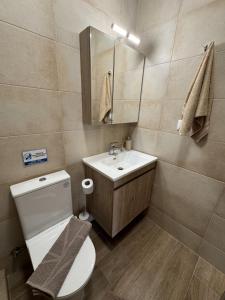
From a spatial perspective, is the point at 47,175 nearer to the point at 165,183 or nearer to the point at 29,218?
the point at 29,218

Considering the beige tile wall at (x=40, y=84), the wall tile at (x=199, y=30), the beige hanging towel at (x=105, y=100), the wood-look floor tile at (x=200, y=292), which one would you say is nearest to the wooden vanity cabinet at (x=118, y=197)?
the beige tile wall at (x=40, y=84)

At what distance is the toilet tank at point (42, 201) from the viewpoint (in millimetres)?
945

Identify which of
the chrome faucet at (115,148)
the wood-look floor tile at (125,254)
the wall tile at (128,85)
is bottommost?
the wood-look floor tile at (125,254)

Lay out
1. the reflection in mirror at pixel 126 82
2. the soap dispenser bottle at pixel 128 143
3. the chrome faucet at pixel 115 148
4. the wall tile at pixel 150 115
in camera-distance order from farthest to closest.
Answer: the soap dispenser bottle at pixel 128 143
the chrome faucet at pixel 115 148
the wall tile at pixel 150 115
the reflection in mirror at pixel 126 82

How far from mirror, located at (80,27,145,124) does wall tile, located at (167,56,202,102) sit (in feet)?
1.21

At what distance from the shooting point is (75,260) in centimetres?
86

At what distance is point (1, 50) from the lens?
0.79 metres

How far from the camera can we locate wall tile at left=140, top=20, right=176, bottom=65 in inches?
47.4

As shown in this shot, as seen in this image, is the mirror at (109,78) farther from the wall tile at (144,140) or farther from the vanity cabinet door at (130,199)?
the vanity cabinet door at (130,199)

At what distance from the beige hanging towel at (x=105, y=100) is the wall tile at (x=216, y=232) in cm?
137

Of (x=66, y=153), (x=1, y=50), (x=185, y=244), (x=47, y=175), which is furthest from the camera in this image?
(x=185, y=244)

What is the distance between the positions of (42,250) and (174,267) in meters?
1.18

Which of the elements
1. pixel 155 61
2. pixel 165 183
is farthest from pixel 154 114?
pixel 165 183

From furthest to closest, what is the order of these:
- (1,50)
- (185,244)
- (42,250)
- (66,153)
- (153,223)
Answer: (153,223) < (185,244) < (66,153) < (42,250) < (1,50)
